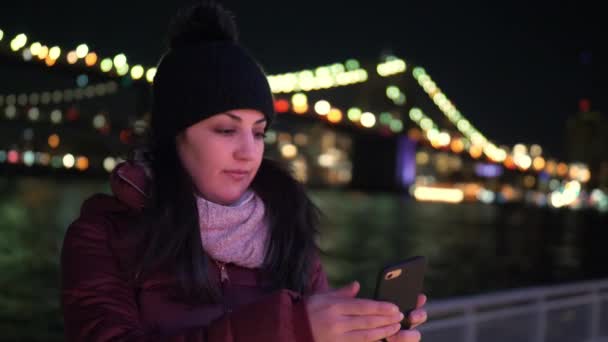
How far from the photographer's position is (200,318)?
0.76 m

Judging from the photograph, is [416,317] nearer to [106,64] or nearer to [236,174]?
[236,174]

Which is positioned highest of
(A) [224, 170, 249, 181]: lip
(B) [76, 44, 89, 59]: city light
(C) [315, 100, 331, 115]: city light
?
(B) [76, 44, 89, 59]: city light

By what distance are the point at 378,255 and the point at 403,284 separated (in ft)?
49.4

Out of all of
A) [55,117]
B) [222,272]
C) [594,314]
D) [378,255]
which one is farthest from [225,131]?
[55,117]

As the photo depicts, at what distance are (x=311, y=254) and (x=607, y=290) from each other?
2.75 meters

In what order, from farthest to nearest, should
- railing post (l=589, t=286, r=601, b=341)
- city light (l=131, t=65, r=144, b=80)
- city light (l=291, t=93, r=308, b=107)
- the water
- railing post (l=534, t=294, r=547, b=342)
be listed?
city light (l=291, t=93, r=308, b=107) < city light (l=131, t=65, r=144, b=80) < the water < railing post (l=589, t=286, r=601, b=341) < railing post (l=534, t=294, r=547, b=342)

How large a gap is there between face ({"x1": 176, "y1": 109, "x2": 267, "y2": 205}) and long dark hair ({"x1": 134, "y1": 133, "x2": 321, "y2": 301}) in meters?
0.02

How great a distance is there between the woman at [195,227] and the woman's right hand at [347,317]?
0.02 metres

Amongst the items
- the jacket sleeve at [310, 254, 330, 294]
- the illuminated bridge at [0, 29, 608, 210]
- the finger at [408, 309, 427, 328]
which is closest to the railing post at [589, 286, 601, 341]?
the jacket sleeve at [310, 254, 330, 294]

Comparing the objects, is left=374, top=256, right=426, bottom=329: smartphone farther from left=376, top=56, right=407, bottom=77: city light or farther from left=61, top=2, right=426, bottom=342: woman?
left=376, top=56, right=407, bottom=77: city light

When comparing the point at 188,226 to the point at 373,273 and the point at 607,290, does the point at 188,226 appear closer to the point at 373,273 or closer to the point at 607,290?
the point at 607,290

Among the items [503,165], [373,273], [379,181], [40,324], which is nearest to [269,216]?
[40,324]

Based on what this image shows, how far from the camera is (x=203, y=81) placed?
2.66 feet

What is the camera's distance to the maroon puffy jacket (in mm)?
635
